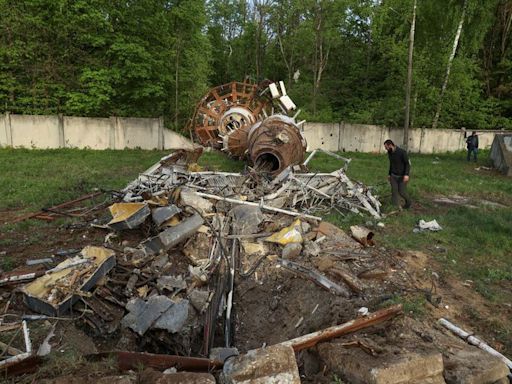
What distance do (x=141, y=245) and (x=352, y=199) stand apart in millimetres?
4414

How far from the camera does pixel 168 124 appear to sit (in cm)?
1977

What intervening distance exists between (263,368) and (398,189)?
6.21 meters

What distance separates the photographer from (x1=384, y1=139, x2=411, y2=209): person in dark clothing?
7.62 meters

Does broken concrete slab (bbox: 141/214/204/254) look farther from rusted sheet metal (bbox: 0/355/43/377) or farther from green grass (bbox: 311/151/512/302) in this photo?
green grass (bbox: 311/151/512/302)

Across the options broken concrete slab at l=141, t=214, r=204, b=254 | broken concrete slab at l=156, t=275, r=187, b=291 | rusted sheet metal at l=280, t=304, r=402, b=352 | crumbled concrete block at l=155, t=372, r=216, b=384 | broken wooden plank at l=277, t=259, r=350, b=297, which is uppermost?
broken concrete slab at l=141, t=214, r=204, b=254

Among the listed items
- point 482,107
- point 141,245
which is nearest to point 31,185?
point 141,245

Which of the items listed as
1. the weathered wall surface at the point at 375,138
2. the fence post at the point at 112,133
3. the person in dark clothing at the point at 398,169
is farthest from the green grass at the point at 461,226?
the fence post at the point at 112,133

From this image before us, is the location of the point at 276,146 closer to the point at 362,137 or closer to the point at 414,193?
the point at 414,193

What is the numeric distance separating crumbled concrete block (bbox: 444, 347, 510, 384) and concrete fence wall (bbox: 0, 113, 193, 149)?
16.5 m

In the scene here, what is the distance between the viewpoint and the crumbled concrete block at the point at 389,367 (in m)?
2.63

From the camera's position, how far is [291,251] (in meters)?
5.29

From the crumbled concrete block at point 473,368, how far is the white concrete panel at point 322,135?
17.6 meters

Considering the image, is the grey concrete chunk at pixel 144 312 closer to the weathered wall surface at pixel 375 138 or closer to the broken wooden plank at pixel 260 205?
the broken wooden plank at pixel 260 205

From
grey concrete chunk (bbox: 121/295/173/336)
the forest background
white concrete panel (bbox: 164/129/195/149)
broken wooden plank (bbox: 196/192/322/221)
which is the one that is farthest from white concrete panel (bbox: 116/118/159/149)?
grey concrete chunk (bbox: 121/295/173/336)
